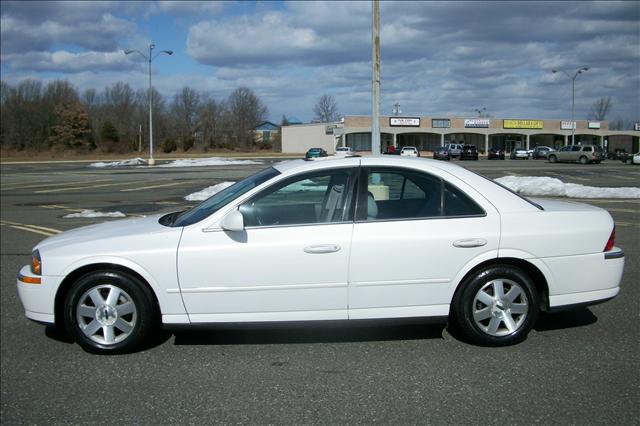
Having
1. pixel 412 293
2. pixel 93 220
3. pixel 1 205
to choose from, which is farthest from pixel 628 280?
pixel 1 205

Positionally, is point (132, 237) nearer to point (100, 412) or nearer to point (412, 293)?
point (100, 412)

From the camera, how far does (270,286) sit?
14.5ft

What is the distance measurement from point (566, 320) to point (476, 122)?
3139 inches

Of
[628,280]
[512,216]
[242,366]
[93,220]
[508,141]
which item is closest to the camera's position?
[242,366]

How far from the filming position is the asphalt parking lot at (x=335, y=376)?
11.8 ft

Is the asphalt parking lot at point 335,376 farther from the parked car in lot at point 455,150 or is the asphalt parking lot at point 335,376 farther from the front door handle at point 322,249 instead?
the parked car in lot at point 455,150

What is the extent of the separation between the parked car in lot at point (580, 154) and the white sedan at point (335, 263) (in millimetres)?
34585

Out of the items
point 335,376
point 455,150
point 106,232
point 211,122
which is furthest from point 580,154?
point 211,122

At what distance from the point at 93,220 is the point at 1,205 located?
5956 millimetres

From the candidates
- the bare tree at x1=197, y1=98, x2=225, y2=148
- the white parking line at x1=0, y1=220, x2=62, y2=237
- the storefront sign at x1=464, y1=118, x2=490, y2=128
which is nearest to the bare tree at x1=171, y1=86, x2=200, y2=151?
the bare tree at x1=197, y1=98, x2=225, y2=148

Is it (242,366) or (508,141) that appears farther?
(508,141)

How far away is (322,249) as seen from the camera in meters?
4.40

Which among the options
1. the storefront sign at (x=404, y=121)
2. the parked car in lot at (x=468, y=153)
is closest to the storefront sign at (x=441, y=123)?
the storefront sign at (x=404, y=121)

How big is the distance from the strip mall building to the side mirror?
63986mm
